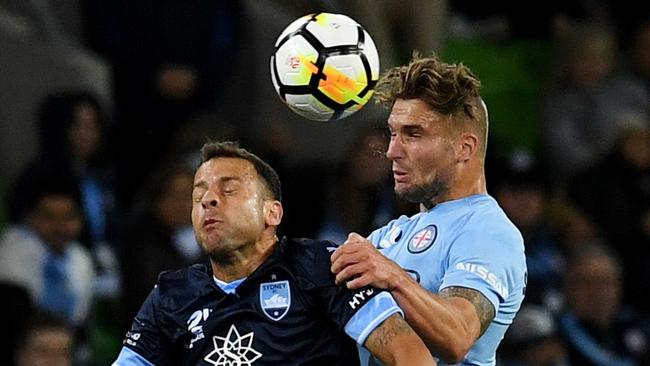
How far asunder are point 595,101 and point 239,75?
2.70 meters

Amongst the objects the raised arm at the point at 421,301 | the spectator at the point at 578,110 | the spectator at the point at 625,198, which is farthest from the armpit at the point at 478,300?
the spectator at the point at 578,110

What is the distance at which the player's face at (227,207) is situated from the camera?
5434 millimetres

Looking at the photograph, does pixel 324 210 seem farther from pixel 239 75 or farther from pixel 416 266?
pixel 416 266

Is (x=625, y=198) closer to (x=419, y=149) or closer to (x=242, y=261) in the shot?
(x=419, y=149)

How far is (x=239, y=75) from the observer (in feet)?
35.0

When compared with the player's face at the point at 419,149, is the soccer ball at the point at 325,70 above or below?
above

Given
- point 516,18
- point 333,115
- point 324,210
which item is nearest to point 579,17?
point 516,18

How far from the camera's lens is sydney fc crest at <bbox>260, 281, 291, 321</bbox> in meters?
5.39

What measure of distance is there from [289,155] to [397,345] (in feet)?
17.1

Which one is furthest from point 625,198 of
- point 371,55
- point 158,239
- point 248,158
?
point 248,158

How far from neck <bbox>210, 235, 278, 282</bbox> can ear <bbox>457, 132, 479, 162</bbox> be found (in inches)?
30.0

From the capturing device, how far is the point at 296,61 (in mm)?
5945

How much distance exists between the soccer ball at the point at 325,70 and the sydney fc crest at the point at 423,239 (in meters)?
0.58

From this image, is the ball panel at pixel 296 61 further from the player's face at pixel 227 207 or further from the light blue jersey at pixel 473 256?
the light blue jersey at pixel 473 256
